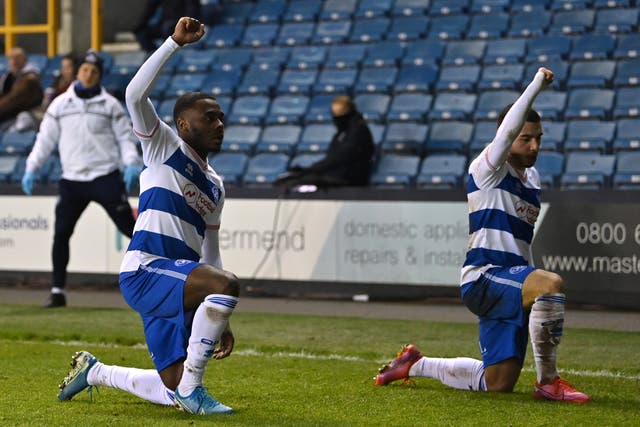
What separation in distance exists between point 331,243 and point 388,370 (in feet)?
19.1

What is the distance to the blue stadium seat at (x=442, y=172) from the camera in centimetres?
1366

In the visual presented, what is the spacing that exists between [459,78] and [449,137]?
3.88ft

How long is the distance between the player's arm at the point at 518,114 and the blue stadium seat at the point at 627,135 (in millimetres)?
7424

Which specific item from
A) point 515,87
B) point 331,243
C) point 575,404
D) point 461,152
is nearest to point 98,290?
point 331,243

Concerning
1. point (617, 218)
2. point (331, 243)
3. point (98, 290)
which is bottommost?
point (98, 290)

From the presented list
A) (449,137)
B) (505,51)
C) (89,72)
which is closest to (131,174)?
(89,72)

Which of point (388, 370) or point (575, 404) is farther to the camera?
point (388, 370)

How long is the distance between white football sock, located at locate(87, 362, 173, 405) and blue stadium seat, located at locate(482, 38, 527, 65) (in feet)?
33.0

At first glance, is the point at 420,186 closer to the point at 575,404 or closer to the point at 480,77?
the point at 480,77

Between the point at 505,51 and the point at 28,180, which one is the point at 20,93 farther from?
the point at 505,51

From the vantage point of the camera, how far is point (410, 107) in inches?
596

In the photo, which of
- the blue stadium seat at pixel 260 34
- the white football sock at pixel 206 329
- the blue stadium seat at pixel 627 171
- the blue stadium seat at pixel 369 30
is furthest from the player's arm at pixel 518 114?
the blue stadium seat at pixel 260 34

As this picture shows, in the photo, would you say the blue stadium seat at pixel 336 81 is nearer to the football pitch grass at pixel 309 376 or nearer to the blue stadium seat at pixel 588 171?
the blue stadium seat at pixel 588 171

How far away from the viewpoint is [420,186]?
45.3 ft
